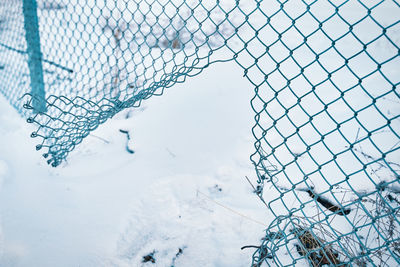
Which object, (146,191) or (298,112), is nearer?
(146,191)

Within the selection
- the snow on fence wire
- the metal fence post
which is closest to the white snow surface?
the snow on fence wire

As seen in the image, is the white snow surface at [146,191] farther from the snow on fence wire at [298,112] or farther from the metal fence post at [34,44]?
the metal fence post at [34,44]

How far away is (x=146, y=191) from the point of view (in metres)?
1.58

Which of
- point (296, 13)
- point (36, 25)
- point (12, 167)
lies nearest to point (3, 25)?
point (36, 25)

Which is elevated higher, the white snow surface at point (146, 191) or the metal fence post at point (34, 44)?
the metal fence post at point (34, 44)

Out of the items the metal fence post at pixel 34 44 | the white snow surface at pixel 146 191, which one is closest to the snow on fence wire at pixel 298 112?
the metal fence post at pixel 34 44

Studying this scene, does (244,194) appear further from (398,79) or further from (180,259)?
(398,79)

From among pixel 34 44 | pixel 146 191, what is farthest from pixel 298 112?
pixel 34 44

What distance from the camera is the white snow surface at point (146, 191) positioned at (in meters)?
1.34

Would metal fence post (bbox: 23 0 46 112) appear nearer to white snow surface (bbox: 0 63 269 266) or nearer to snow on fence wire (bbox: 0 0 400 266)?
snow on fence wire (bbox: 0 0 400 266)

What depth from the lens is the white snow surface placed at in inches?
52.8

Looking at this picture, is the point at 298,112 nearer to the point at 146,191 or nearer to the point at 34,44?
the point at 146,191

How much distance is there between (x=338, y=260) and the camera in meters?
1.25

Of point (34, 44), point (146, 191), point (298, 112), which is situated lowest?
point (146, 191)
